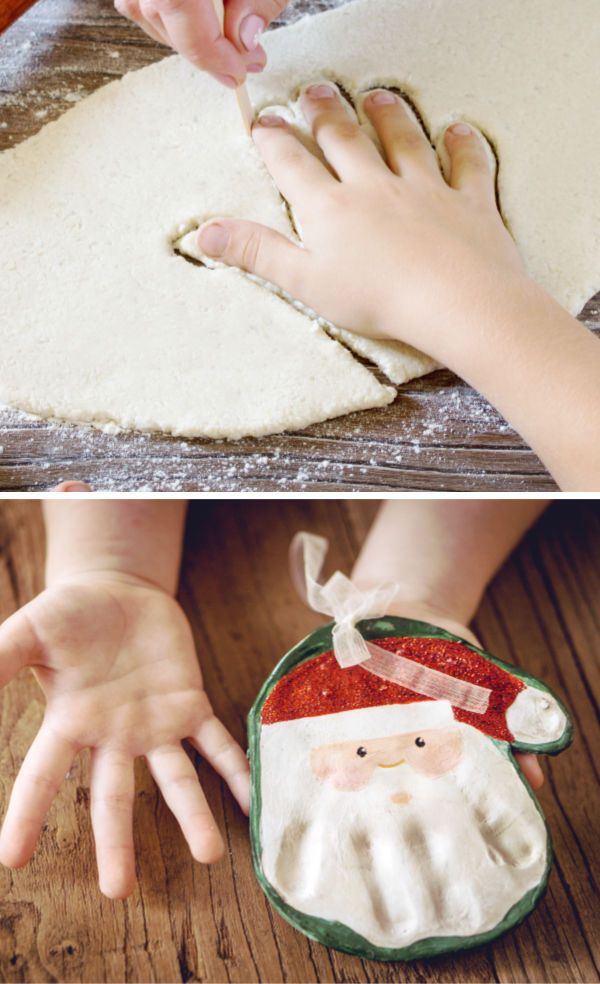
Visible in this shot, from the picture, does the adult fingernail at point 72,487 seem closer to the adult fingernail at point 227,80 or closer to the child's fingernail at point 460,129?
the adult fingernail at point 227,80

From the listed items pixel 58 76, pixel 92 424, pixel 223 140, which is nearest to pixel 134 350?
pixel 92 424

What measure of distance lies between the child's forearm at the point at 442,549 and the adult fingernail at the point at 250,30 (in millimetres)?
450

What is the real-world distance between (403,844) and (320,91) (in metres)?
0.69

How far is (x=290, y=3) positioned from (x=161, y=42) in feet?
0.50

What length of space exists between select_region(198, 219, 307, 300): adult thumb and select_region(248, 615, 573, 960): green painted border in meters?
0.32

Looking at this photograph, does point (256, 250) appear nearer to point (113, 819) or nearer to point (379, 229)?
point (379, 229)

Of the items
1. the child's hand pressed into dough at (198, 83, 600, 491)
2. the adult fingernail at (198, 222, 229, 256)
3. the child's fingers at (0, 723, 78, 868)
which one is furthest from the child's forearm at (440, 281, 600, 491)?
the child's fingers at (0, 723, 78, 868)

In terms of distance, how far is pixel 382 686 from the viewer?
2.31 feet

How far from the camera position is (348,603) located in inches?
29.4

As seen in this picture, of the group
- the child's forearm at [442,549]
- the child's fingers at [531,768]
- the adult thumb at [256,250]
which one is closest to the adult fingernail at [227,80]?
the adult thumb at [256,250]

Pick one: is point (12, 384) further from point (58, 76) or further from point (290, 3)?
point (290, 3)

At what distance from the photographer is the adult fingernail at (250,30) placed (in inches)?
31.7

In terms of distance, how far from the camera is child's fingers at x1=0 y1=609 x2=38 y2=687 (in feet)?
2.18

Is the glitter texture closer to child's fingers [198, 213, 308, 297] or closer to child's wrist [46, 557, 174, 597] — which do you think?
child's wrist [46, 557, 174, 597]
